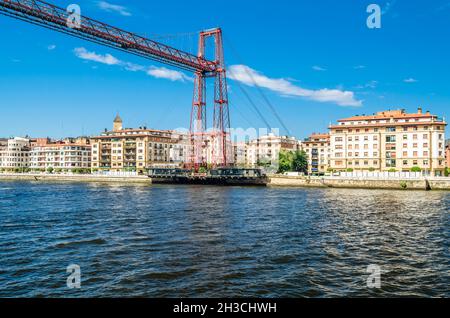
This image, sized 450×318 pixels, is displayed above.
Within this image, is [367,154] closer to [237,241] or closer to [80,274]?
[237,241]

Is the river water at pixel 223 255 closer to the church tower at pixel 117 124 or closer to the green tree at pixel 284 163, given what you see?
the green tree at pixel 284 163

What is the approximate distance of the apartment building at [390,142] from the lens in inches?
3745

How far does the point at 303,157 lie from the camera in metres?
135

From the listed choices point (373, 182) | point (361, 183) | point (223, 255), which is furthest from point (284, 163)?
point (223, 255)

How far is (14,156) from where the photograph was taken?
17750 cm

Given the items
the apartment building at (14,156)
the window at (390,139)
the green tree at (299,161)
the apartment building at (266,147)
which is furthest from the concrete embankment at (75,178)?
the window at (390,139)

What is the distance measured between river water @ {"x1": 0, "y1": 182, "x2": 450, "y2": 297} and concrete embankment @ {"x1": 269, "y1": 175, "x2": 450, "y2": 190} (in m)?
44.1

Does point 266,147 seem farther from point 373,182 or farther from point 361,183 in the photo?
point 373,182

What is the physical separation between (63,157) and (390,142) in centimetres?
12263

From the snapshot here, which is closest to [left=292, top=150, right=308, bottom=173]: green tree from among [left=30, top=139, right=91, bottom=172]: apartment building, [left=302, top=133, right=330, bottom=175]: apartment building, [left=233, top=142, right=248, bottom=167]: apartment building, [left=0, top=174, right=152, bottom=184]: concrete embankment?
[left=302, top=133, right=330, bottom=175]: apartment building

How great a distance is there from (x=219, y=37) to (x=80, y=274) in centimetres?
9987

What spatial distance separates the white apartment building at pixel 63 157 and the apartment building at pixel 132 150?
18.4 ft

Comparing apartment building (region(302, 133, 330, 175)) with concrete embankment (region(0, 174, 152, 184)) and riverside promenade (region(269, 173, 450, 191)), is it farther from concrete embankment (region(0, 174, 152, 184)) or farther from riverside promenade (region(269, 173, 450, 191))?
concrete embankment (region(0, 174, 152, 184))

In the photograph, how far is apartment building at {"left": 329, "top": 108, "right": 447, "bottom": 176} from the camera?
3745 inches
